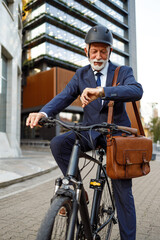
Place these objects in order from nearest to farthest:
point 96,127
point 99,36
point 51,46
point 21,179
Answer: point 96,127, point 99,36, point 21,179, point 51,46

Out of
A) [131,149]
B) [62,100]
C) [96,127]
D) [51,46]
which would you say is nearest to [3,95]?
[62,100]

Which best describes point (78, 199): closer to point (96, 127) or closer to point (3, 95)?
point (96, 127)

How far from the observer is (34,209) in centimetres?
444

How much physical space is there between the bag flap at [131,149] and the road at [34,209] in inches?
54.3

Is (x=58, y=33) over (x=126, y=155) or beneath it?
over

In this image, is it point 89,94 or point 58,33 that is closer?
point 89,94

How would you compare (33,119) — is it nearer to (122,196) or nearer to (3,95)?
(122,196)

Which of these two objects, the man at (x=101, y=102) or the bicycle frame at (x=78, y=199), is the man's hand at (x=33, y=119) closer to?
the man at (x=101, y=102)

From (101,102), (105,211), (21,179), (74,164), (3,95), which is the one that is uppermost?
(3,95)

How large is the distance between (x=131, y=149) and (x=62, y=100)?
805mm

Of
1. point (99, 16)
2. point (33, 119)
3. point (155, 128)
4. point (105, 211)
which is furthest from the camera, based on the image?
point (99, 16)

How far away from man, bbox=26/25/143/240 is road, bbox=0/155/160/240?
1.00m

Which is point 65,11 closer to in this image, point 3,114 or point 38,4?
point 38,4

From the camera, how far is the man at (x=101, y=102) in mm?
2115
